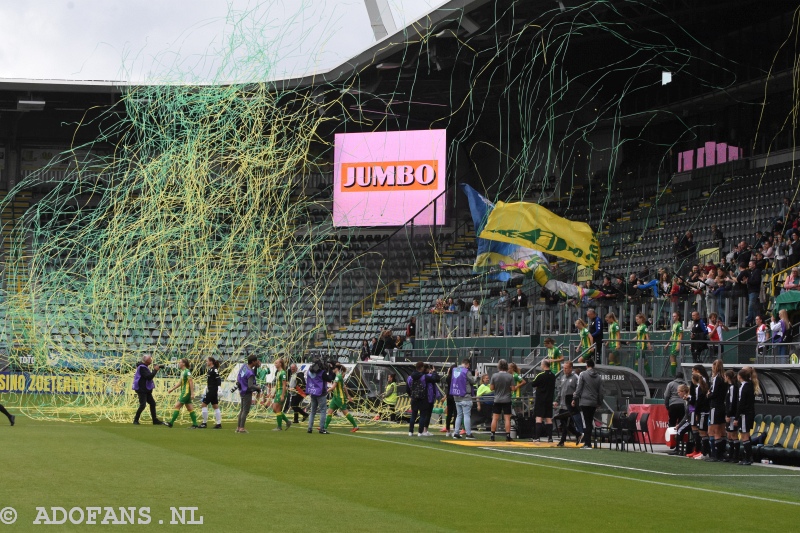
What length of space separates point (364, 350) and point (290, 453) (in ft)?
61.2

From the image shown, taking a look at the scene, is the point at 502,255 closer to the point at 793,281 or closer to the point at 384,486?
the point at 793,281

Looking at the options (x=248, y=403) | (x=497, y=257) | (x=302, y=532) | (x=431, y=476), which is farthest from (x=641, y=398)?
(x=302, y=532)

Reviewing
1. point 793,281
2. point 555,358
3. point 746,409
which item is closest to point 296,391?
point 555,358

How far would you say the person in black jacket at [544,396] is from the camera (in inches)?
887

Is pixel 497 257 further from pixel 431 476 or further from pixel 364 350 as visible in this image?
pixel 431 476

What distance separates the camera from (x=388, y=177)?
1745 inches

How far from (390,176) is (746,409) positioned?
89.6ft

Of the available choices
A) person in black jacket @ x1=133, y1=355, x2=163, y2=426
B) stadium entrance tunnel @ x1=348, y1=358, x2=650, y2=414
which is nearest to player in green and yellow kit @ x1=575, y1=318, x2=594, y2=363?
stadium entrance tunnel @ x1=348, y1=358, x2=650, y2=414

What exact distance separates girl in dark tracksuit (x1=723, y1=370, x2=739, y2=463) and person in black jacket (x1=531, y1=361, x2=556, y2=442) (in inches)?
174

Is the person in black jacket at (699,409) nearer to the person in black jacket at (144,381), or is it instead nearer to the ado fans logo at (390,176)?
the person in black jacket at (144,381)

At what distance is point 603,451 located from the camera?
20734 mm

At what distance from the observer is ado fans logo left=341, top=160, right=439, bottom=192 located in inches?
1724

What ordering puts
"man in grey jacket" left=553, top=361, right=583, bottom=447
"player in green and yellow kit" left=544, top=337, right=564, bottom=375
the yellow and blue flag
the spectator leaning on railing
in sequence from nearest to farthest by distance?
"man in grey jacket" left=553, top=361, right=583, bottom=447 → the spectator leaning on railing → "player in green and yellow kit" left=544, top=337, right=564, bottom=375 → the yellow and blue flag

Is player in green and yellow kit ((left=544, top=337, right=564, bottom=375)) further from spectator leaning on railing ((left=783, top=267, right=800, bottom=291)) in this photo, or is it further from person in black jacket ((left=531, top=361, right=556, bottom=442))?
spectator leaning on railing ((left=783, top=267, right=800, bottom=291))
